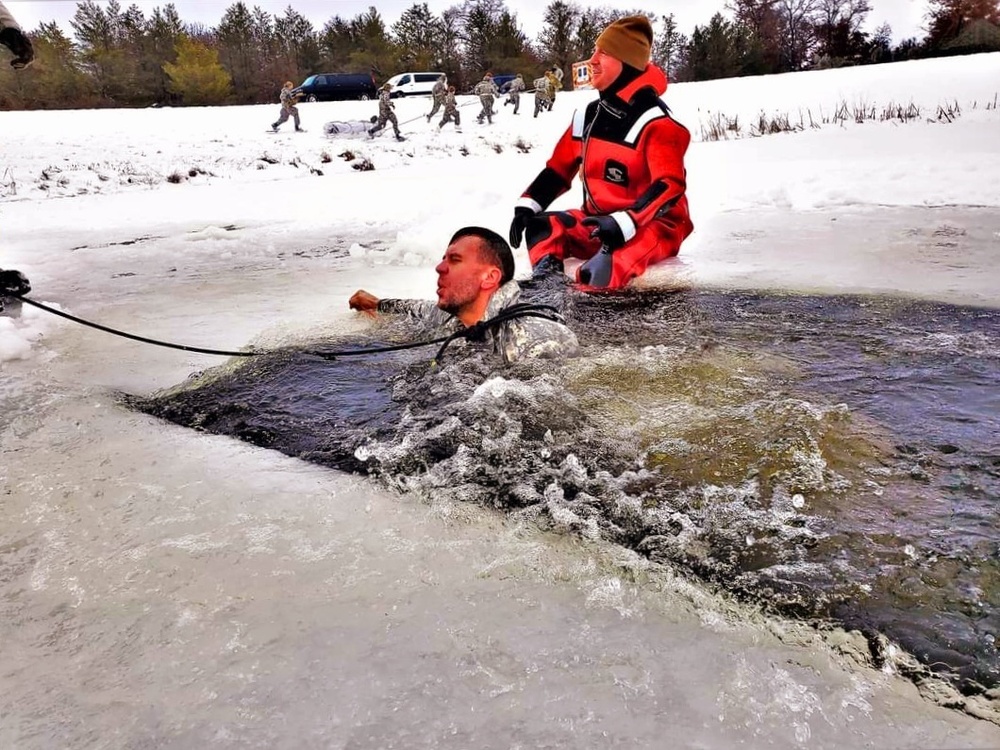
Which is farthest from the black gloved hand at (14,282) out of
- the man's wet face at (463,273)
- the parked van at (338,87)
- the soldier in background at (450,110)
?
the parked van at (338,87)

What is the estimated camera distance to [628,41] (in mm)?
4051

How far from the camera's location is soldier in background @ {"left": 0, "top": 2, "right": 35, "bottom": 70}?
3.87 meters

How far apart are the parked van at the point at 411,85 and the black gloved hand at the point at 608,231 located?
23740 millimetres

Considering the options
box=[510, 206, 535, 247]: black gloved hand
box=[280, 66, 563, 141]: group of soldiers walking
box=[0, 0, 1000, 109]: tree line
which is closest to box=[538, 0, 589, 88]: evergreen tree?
box=[0, 0, 1000, 109]: tree line

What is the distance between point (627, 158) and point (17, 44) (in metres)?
3.48

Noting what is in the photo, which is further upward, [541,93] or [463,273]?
[541,93]

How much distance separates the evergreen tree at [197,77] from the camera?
29969mm

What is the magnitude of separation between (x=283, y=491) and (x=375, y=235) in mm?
5052

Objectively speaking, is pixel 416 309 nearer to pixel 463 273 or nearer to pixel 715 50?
pixel 463 273

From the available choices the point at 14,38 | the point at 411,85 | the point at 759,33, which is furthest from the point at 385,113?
the point at 759,33

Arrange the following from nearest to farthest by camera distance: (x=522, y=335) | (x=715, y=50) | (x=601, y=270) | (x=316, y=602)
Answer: (x=316, y=602) < (x=522, y=335) < (x=601, y=270) < (x=715, y=50)

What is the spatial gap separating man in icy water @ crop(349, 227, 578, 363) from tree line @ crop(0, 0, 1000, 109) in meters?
27.2

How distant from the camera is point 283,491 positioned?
2115mm

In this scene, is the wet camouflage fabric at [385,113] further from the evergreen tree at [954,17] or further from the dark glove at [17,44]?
the evergreen tree at [954,17]
